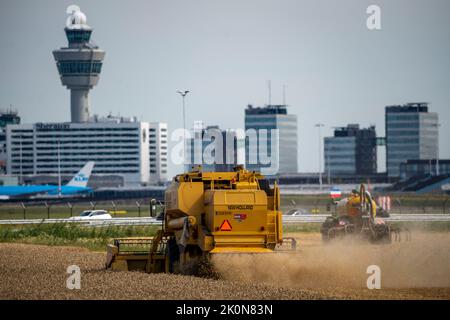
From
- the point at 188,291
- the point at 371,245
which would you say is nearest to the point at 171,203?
the point at 188,291

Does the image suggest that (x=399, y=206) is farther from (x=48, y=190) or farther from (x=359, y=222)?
(x=48, y=190)

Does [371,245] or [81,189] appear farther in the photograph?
[81,189]

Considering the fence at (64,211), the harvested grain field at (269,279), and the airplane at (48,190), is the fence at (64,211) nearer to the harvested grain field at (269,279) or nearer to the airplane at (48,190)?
the harvested grain field at (269,279)

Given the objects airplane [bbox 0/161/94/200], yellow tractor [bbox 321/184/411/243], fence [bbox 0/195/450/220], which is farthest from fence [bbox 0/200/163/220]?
airplane [bbox 0/161/94/200]
